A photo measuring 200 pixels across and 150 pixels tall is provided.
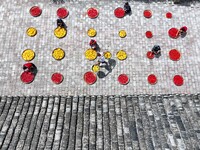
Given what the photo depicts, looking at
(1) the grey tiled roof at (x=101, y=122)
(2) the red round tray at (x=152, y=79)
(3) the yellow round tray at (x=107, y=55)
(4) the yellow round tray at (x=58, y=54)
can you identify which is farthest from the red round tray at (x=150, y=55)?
(1) the grey tiled roof at (x=101, y=122)

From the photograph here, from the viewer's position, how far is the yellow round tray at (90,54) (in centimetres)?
2283

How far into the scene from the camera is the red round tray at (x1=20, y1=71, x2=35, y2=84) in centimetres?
2183

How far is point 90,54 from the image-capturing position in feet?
75.4

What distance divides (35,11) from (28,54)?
4411 millimetres

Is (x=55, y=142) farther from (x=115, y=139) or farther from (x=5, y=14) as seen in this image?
(x=5, y=14)

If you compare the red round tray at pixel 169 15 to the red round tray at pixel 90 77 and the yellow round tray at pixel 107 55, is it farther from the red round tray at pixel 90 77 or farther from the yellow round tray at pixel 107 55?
the red round tray at pixel 90 77

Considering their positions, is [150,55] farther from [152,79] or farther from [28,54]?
[28,54]

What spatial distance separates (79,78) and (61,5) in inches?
299

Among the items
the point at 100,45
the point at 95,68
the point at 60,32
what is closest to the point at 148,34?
the point at 100,45

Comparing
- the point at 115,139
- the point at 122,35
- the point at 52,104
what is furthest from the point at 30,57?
the point at 115,139

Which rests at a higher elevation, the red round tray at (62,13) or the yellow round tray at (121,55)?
the red round tray at (62,13)

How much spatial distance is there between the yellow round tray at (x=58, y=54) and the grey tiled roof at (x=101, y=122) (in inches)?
327

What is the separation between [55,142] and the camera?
11812 mm

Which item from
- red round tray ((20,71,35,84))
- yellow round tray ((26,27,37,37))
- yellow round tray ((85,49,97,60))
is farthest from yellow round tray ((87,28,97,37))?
red round tray ((20,71,35,84))
